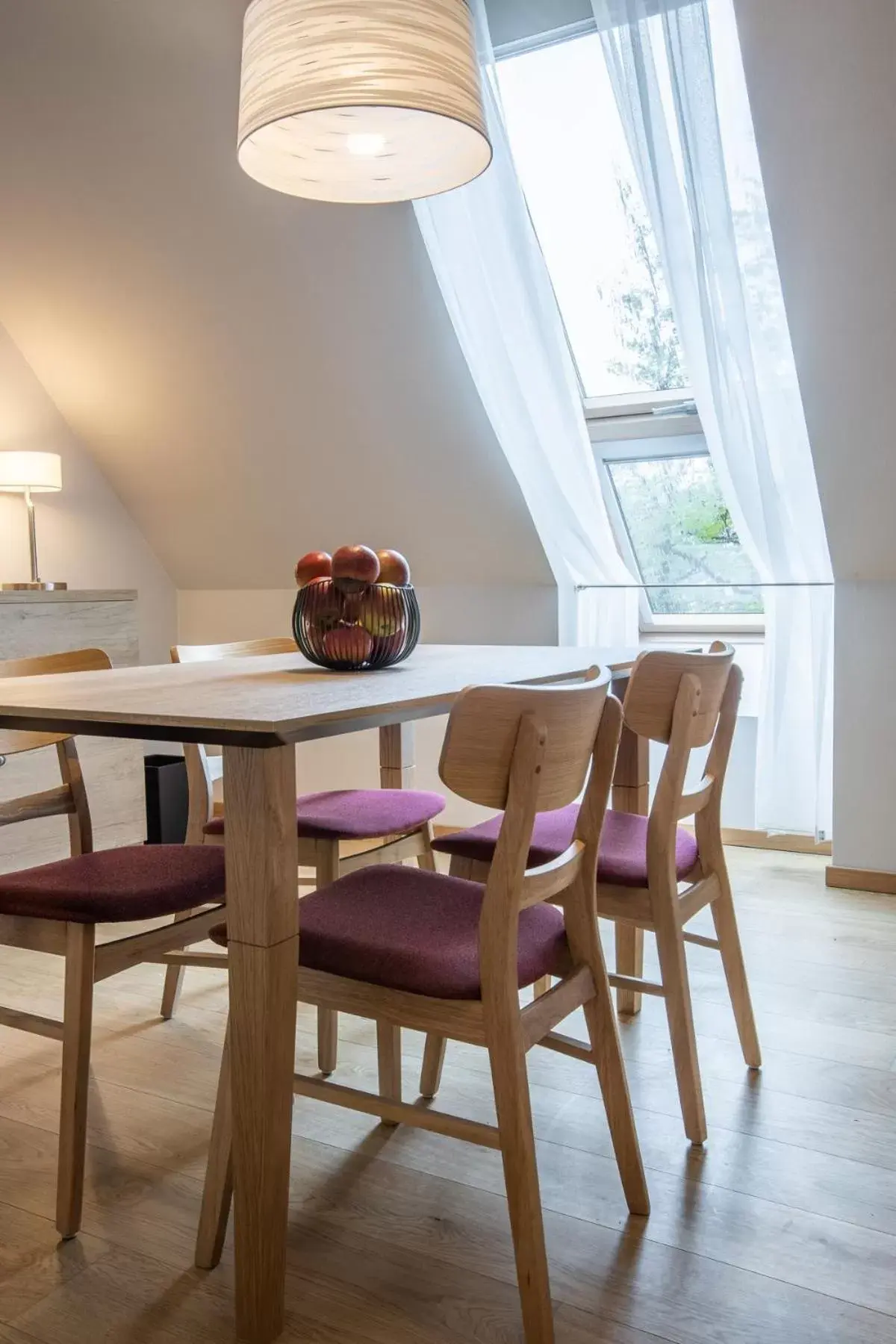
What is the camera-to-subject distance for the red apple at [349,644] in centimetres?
200

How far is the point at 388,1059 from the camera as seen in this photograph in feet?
6.31

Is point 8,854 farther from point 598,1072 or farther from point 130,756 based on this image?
point 598,1072

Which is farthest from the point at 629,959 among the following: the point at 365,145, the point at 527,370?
the point at 527,370

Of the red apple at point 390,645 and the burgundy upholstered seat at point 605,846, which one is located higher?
the red apple at point 390,645

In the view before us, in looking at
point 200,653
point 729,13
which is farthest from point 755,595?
point 200,653

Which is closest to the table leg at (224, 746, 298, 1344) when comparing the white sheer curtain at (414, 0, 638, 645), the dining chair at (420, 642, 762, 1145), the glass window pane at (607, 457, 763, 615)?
the dining chair at (420, 642, 762, 1145)

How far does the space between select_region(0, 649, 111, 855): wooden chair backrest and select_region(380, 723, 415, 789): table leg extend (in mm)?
704

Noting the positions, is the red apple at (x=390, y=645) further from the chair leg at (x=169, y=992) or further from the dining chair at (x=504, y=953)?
the chair leg at (x=169, y=992)

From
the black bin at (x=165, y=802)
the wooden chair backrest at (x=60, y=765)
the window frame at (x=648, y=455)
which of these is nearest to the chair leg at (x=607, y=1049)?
the wooden chair backrest at (x=60, y=765)

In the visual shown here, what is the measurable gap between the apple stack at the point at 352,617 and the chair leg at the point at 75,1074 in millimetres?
627

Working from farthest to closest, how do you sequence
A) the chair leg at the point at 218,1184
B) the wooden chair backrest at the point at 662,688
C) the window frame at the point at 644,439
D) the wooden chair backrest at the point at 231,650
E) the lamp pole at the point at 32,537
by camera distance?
the lamp pole at the point at 32,537
the window frame at the point at 644,439
the wooden chair backrest at the point at 231,650
the wooden chair backrest at the point at 662,688
the chair leg at the point at 218,1184

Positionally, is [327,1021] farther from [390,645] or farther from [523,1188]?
[523,1188]

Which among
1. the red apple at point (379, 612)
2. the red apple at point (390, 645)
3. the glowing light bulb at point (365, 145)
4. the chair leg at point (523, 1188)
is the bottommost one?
the chair leg at point (523, 1188)

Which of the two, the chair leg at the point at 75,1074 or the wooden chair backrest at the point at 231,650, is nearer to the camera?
the chair leg at the point at 75,1074
